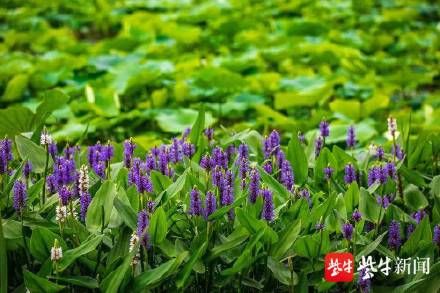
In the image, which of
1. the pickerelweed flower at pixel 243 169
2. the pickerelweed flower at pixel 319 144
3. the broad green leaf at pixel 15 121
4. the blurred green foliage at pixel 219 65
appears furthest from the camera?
the blurred green foliage at pixel 219 65

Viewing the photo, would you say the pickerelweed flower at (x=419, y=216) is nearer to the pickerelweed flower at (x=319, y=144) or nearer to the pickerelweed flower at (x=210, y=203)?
the pickerelweed flower at (x=319, y=144)

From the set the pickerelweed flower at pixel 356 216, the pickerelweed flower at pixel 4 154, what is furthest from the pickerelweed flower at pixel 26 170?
the pickerelweed flower at pixel 356 216

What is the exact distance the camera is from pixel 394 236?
221 centimetres

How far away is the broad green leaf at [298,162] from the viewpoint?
97.8 inches

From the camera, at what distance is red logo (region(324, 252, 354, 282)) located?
78.2 inches

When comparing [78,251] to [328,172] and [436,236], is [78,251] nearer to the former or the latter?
[328,172]

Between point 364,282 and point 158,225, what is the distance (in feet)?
1.84

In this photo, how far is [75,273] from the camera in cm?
202

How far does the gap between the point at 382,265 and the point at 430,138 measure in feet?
2.73

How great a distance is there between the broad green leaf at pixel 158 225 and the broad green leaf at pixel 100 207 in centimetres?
17

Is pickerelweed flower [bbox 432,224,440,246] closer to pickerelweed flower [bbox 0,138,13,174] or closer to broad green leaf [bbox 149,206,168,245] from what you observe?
broad green leaf [bbox 149,206,168,245]

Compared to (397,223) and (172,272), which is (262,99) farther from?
(172,272)

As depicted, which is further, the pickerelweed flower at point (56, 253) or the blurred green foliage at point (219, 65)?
the blurred green foliage at point (219, 65)

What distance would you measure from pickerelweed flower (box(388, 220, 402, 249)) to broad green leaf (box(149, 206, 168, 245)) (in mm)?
677
